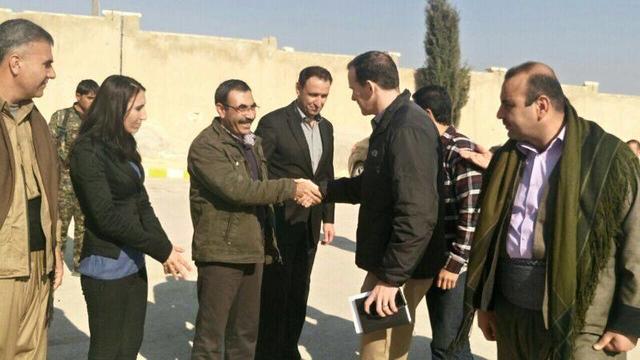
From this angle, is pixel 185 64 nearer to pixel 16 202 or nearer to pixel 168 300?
pixel 168 300

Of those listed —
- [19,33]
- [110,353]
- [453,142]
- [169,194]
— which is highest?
[19,33]

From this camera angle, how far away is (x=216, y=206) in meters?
4.16

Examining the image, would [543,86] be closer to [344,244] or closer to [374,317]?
[374,317]

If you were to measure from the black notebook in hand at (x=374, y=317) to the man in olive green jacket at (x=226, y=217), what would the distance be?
0.92 metres

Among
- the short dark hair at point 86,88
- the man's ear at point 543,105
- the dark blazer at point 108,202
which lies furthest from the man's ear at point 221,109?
the short dark hair at point 86,88

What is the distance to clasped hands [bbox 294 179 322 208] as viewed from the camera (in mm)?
4480

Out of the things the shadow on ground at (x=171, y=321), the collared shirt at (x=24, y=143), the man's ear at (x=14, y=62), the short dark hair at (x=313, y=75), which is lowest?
the shadow on ground at (x=171, y=321)

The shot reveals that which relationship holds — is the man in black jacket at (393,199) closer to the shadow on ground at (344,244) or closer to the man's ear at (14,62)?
the man's ear at (14,62)

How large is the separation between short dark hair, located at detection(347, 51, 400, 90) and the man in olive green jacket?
89cm

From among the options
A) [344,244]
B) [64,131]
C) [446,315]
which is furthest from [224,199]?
[344,244]

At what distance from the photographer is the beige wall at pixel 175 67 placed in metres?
28.5

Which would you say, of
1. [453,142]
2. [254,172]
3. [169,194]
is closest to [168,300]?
[254,172]

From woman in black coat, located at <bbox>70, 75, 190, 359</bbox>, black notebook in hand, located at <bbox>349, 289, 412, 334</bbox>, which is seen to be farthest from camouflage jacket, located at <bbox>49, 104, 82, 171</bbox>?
black notebook in hand, located at <bbox>349, 289, 412, 334</bbox>

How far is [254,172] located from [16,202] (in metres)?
1.65
